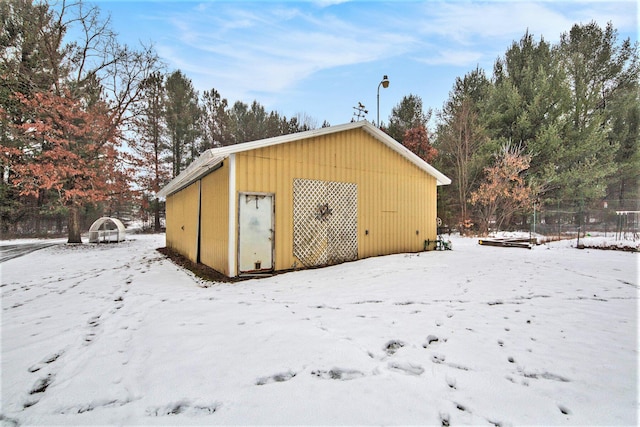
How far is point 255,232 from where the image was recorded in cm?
626

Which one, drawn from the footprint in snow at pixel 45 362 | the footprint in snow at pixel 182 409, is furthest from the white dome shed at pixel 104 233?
the footprint in snow at pixel 182 409

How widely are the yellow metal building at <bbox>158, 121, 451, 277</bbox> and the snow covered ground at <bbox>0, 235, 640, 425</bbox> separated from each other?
1.51 metres

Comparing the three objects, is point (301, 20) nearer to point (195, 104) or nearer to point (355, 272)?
point (355, 272)

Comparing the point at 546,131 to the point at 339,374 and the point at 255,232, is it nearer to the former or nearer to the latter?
the point at 255,232

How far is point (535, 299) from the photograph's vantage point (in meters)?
4.30

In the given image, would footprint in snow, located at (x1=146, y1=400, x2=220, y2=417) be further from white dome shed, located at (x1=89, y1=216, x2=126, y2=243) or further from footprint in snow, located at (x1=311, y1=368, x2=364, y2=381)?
white dome shed, located at (x1=89, y1=216, x2=126, y2=243)

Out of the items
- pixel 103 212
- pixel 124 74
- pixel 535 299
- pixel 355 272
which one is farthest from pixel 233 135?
pixel 535 299

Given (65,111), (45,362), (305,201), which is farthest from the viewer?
(65,111)

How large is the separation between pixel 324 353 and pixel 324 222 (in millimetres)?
4764

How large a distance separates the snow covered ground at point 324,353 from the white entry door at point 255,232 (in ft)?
3.68

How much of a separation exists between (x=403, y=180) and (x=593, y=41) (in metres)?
19.5

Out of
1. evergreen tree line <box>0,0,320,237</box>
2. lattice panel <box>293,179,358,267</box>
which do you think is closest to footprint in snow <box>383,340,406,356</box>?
lattice panel <box>293,179,358,267</box>

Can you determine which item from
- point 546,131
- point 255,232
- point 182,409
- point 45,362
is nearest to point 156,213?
point 255,232

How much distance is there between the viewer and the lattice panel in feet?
22.6
